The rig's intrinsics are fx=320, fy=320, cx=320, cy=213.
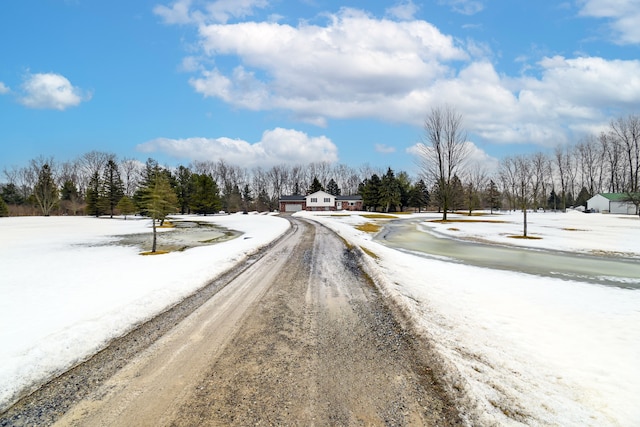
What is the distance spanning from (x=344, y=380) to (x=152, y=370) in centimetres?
223

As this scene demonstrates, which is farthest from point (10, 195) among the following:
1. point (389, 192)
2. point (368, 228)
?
point (389, 192)

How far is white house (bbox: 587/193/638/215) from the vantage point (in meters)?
56.2

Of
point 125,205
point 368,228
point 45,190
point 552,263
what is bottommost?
point 552,263

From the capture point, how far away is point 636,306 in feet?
21.7

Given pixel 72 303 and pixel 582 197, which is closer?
pixel 72 303

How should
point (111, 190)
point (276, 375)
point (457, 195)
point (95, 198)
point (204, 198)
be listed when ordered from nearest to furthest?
point (276, 375) < point (111, 190) < point (95, 198) < point (204, 198) < point (457, 195)

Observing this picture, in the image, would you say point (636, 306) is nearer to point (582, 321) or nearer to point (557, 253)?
point (582, 321)

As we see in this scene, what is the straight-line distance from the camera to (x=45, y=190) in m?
59.9

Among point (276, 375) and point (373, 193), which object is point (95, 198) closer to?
point (373, 193)

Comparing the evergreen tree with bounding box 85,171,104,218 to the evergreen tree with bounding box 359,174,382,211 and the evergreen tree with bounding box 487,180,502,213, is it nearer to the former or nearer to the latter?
the evergreen tree with bounding box 359,174,382,211

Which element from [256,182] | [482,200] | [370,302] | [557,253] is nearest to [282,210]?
[256,182]

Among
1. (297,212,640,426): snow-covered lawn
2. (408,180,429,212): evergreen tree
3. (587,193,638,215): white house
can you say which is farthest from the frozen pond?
A: (408,180,429,212): evergreen tree

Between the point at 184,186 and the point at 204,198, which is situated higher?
the point at 184,186

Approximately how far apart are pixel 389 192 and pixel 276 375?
2782 inches
